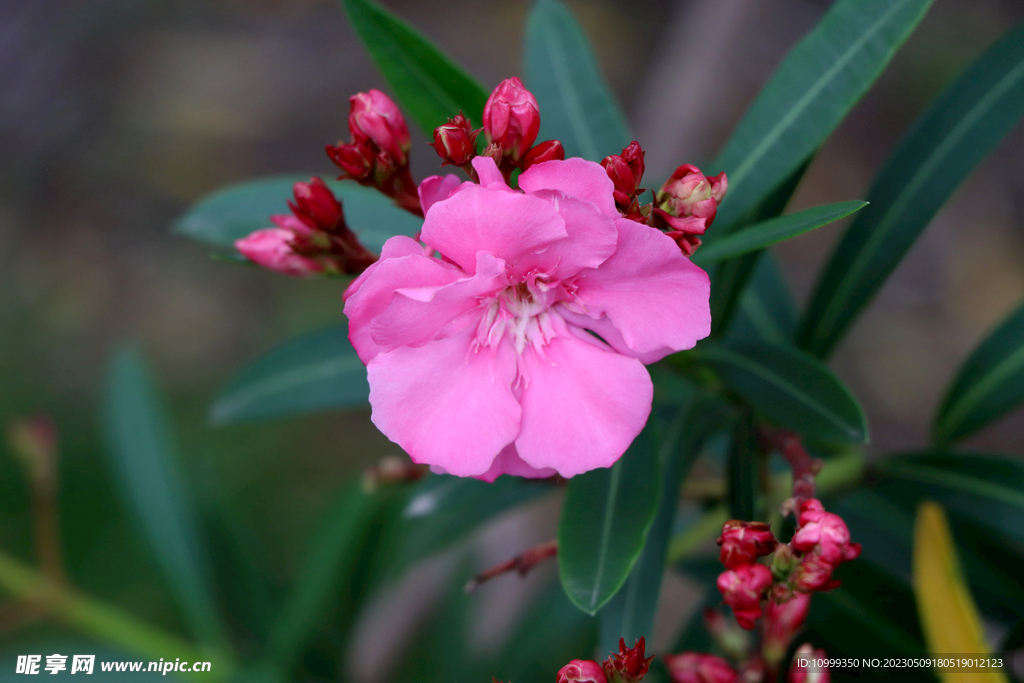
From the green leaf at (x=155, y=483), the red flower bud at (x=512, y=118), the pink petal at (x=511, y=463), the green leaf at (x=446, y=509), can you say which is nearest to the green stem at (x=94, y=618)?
the green leaf at (x=155, y=483)

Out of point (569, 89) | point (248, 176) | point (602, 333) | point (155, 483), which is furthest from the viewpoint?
point (248, 176)

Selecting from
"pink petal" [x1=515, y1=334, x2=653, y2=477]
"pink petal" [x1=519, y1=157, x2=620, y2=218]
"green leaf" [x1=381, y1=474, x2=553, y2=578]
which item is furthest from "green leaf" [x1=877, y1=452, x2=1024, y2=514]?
"pink petal" [x1=519, y1=157, x2=620, y2=218]

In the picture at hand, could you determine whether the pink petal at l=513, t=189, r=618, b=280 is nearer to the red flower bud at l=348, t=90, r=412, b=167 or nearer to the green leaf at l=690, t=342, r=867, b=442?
the red flower bud at l=348, t=90, r=412, b=167

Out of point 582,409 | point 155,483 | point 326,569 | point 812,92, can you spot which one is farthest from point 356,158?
point 155,483

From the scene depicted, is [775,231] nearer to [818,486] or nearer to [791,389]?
[791,389]

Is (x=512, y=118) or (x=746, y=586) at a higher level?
(x=512, y=118)

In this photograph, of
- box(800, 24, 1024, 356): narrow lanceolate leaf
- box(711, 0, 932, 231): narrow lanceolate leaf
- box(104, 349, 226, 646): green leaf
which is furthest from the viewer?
box(104, 349, 226, 646): green leaf

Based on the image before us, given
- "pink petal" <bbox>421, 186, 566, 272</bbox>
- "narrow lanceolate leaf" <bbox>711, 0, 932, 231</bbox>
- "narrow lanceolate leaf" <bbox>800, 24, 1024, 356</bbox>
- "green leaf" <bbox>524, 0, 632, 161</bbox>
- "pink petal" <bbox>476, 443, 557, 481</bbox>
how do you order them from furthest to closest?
1. "green leaf" <bbox>524, 0, 632, 161</bbox>
2. "narrow lanceolate leaf" <bbox>800, 24, 1024, 356</bbox>
3. "narrow lanceolate leaf" <bbox>711, 0, 932, 231</bbox>
4. "pink petal" <bbox>476, 443, 557, 481</bbox>
5. "pink petal" <bbox>421, 186, 566, 272</bbox>
